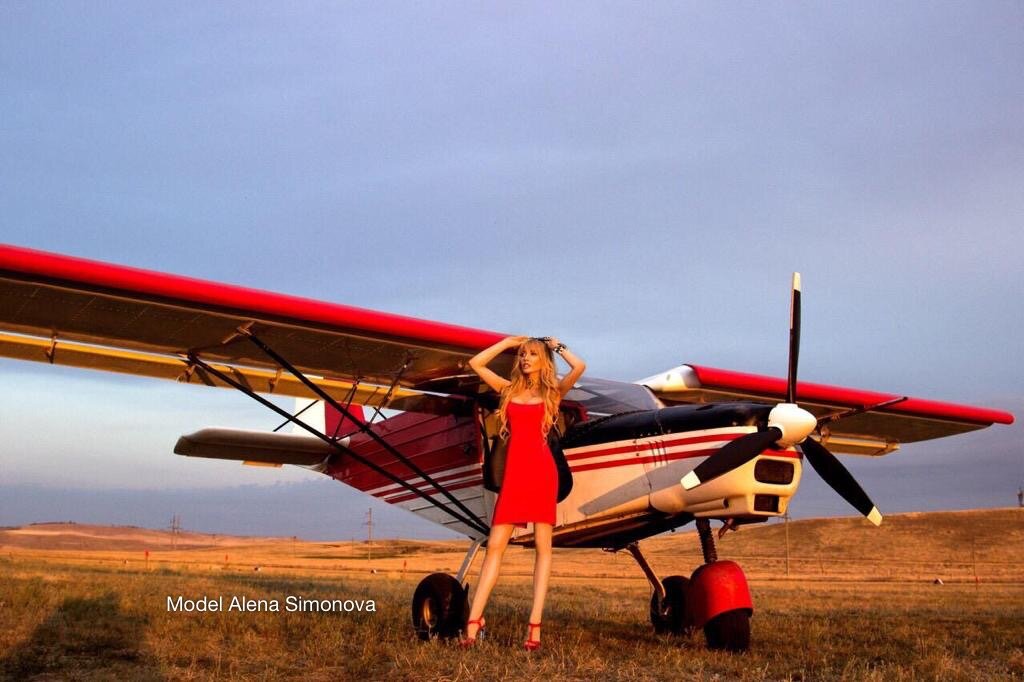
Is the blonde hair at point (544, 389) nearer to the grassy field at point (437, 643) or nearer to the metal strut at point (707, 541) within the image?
the grassy field at point (437, 643)

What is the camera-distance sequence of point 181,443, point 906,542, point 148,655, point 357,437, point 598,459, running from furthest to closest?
1. point 906,542
2. point 357,437
3. point 181,443
4. point 598,459
5. point 148,655

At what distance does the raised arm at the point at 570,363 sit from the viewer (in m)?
5.93

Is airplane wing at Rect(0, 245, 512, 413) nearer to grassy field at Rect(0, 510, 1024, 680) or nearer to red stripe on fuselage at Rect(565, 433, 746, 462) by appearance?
red stripe on fuselage at Rect(565, 433, 746, 462)

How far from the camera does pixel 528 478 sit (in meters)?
5.58

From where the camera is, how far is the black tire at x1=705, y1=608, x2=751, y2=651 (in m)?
6.56

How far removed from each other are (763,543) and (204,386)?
167 feet

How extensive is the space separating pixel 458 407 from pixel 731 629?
3.54 meters

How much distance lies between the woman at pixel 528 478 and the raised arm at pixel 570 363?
12 centimetres

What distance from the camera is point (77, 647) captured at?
23.0 feet

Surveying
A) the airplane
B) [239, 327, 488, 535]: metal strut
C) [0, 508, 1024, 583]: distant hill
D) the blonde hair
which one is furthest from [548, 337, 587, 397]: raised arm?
[0, 508, 1024, 583]: distant hill

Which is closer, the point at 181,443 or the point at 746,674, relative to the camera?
the point at 746,674

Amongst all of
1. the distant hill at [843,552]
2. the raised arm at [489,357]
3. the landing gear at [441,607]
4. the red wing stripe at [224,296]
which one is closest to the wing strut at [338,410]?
the red wing stripe at [224,296]

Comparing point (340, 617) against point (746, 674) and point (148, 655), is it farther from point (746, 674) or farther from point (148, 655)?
point (746, 674)

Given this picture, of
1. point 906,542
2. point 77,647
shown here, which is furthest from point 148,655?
point 906,542
